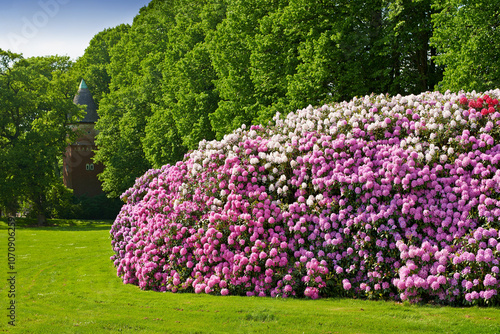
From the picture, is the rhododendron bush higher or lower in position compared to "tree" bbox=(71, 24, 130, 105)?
lower

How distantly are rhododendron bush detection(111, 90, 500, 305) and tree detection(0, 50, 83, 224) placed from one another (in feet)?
99.3

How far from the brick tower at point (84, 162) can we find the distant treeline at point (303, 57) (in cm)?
2142

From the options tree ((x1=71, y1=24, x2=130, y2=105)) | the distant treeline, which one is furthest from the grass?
tree ((x1=71, y1=24, x2=130, y2=105))

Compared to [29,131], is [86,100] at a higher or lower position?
higher

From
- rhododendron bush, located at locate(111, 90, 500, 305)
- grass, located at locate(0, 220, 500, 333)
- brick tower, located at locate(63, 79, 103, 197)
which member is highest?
brick tower, located at locate(63, 79, 103, 197)

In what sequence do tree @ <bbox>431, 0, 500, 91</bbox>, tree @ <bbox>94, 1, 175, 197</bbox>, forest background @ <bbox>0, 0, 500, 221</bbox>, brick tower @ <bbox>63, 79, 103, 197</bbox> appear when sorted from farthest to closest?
brick tower @ <bbox>63, 79, 103, 197</bbox>, tree @ <bbox>94, 1, 175, 197</bbox>, forest background @ <bbox>0, 0, 500, 221</bbox>, tree @ <bbox>431, 0, 500, 91</bbox>

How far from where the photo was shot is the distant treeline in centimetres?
1772

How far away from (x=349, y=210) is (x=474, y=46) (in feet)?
29.7

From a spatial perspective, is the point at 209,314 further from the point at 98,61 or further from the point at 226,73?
the point at 98,61

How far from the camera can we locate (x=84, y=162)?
58.8m

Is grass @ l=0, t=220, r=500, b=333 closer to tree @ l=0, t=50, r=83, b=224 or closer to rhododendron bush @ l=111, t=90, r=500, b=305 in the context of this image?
rhododendron bush @ l=111, t=90, r=500, b=305

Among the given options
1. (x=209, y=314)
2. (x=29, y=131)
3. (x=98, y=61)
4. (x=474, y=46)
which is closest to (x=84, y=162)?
(x=98, y=61)

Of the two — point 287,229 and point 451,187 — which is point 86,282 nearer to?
point 287,229

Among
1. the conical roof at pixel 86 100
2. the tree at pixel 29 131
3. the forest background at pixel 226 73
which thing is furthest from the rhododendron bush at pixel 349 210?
the conical roof at pixel 86 100
